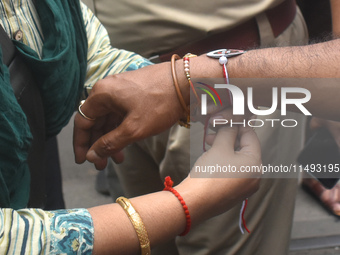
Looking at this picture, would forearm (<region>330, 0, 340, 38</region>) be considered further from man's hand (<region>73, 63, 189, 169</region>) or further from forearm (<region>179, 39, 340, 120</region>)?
man's hand (<region>73, 63, 189, 169</region>)

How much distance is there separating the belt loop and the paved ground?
1.25 metres

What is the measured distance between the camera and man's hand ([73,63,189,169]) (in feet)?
3.54

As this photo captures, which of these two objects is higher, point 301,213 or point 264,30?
point 264,30

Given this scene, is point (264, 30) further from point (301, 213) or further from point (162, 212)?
point (301, 213)

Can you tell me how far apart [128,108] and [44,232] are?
0.38 metres

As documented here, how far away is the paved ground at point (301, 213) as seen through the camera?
226cm

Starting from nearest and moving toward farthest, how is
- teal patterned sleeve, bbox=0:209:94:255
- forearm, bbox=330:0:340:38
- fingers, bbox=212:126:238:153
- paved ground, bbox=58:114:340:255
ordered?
teal patterned sleeve, bbox=0:209:94:255 → fingers, bbox=212:126:238:153 → forearm, bbox=330:0:340:38 → paved ground, bbox=58:114:340:255

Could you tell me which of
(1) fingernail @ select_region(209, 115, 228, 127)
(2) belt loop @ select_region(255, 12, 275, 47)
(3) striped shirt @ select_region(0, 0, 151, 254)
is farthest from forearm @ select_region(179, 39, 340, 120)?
(3) striped shirt @ select_region(0, 0, 151, 254)

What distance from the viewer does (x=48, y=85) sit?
3.34ft

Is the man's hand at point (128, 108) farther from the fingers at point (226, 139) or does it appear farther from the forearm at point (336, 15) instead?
the forearm at point (336, 15)

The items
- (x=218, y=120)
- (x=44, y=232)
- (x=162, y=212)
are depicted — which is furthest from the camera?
(x=218, y=120)

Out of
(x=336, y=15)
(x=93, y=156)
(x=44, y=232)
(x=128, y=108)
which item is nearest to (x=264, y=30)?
(x=336, y=15)

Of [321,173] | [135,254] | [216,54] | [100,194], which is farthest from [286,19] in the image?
[100,194]

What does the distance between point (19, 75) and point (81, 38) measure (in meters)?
0.23
